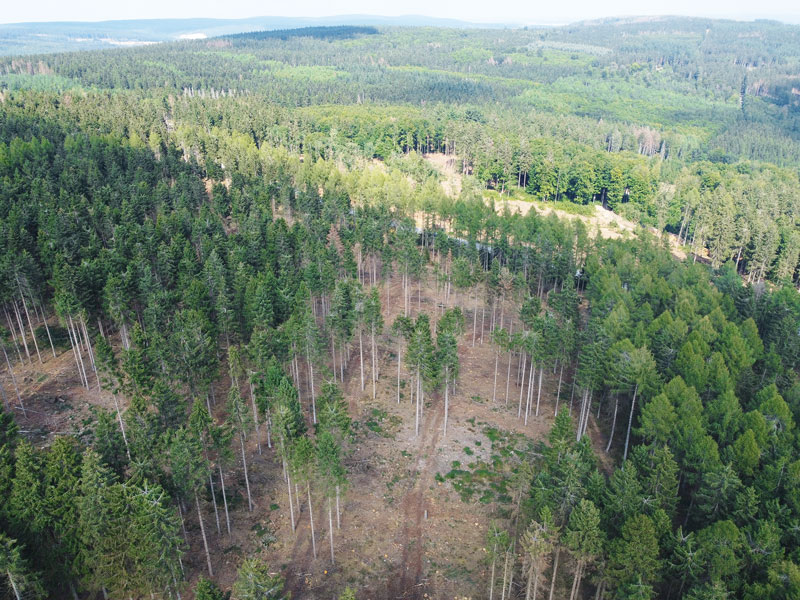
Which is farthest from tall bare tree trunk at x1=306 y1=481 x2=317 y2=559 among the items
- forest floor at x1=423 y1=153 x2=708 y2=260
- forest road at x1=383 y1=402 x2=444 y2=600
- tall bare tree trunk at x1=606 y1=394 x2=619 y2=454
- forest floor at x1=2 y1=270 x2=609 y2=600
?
forest floor at x1=423 y1=153 x2=708 y2=260

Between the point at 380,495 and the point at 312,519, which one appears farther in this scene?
the point at 380,495

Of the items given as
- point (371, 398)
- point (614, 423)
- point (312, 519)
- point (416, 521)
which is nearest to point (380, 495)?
point (416, 521)

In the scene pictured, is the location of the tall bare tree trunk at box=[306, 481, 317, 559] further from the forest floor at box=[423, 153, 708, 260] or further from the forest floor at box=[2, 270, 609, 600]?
the forest floor at box=[423, 153, 708, 260]

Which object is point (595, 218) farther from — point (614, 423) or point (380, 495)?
point (380, 495)

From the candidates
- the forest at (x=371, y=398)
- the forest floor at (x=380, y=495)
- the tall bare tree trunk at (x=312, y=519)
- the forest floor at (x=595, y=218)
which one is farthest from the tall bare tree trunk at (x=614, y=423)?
the forest floor at (x=595, y=218)

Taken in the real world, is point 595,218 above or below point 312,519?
below

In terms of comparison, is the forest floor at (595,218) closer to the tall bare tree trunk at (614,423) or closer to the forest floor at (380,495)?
the tall bare tree trunk at (614,423)

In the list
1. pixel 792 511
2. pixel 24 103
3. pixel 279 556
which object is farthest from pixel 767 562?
pixel 24 103
